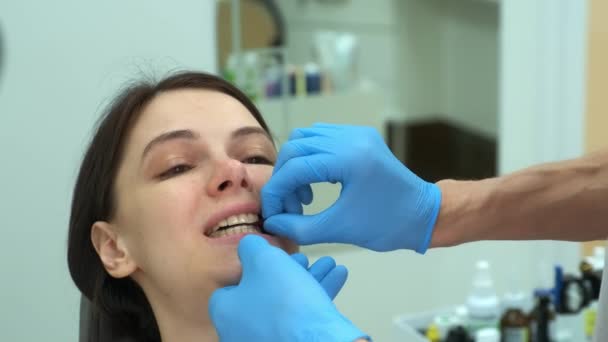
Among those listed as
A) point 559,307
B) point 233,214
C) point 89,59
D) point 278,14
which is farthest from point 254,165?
point 559,307

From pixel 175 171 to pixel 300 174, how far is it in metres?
0.22

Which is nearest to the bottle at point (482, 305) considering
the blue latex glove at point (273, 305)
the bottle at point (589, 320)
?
the bottle at point (589, 320)

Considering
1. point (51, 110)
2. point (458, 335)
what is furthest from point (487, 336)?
point (51, 110)

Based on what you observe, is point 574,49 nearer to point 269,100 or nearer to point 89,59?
point 269,100

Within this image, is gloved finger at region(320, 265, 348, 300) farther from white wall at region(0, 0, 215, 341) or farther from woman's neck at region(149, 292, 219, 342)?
white wall at region(0, 0, 215, 341)

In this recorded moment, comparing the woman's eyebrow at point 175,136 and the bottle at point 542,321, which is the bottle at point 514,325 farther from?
the woman's eyebrow at point 175,136

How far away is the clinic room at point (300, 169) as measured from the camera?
1.06 m

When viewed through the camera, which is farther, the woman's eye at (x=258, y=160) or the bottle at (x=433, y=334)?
the bottle at (x=433, y=334)

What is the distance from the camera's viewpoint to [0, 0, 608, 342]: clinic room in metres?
1.06

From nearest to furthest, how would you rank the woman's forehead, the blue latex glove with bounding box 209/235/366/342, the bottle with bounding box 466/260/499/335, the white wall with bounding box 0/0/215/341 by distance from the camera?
the blue latex glove with bounding box 209/235/366/342 → the woman's forehead → the white wall with bounding box 0/0/215/341 → the bottle with bounding box 466/260/499/335

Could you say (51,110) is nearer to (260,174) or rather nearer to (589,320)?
(260,174)

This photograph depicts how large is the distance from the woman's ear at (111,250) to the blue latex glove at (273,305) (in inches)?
8.4

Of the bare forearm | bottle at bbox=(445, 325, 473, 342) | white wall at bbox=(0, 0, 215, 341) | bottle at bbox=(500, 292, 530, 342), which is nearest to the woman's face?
the bare forearm

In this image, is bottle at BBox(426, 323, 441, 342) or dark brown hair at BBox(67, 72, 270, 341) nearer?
dark brown hair at BBox(67, 72, 270, 341)
